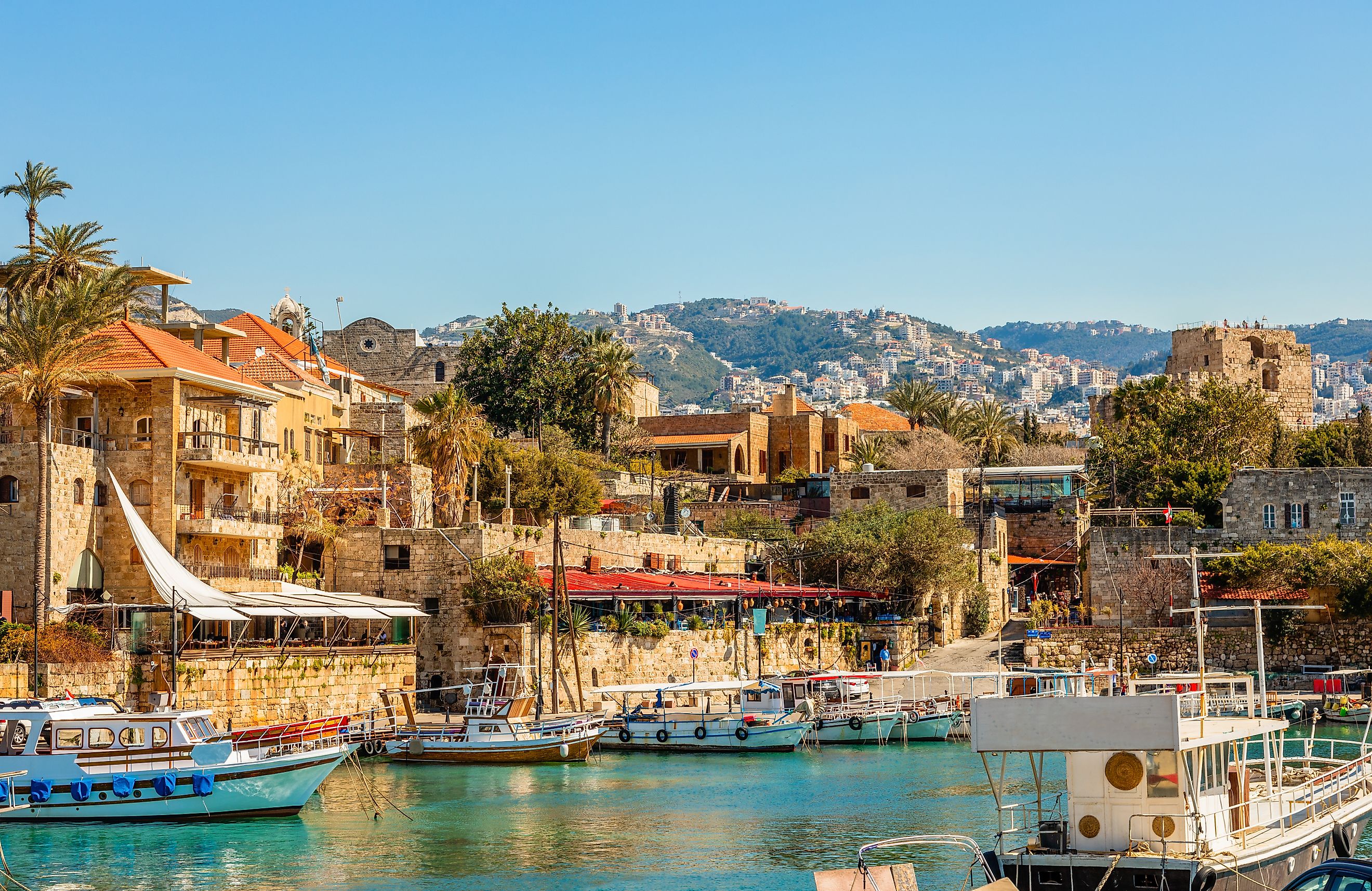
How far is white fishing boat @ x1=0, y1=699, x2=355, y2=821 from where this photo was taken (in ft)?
106

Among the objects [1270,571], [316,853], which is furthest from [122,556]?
[1270,571]

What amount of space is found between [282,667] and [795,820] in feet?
59.0

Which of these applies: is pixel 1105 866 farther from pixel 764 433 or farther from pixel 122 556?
pixel 764 433

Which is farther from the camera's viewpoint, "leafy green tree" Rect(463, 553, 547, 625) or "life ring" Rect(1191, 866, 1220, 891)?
"leafy green tree" Rect(463, 553, 547, 625)

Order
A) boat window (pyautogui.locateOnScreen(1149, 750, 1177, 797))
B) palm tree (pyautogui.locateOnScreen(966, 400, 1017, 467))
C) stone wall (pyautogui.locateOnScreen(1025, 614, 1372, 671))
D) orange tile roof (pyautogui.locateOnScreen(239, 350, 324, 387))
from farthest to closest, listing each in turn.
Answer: palm tree (pyautogui.locateOnScreen(966, 400, 1017, 467)) → stone wall (pyautogui.locateOnScreen(1025, 614, 1372, 671)) → orange tile roof (pyautogui.locateOnScreen(239, 350, 324, 387)) → boat window (pyautogui.locateOnScreen(1149, 750, 1177, 797))

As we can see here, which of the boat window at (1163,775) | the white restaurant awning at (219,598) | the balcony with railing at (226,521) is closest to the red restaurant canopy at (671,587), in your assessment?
the white restaurant awning at (219,598)

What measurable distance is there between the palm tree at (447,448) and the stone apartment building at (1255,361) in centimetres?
6418

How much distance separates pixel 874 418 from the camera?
119812 mm

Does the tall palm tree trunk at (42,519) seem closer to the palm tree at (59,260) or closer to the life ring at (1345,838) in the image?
the palm tree at (59,260)

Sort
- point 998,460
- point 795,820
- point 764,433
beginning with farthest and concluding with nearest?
1. point 764,433
2. point 998,460
3. point 795,820

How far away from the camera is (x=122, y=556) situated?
149 feet

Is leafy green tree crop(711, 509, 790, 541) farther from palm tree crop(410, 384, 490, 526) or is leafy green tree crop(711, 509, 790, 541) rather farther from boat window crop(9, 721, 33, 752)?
boat window crop(9, 721, 33, 752)

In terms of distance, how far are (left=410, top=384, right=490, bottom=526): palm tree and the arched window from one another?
14042mm

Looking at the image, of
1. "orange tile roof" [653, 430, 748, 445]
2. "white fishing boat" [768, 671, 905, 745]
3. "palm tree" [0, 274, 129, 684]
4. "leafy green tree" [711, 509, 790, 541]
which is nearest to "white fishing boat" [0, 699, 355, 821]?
"palm tree" [0, 274, 129, 684]
